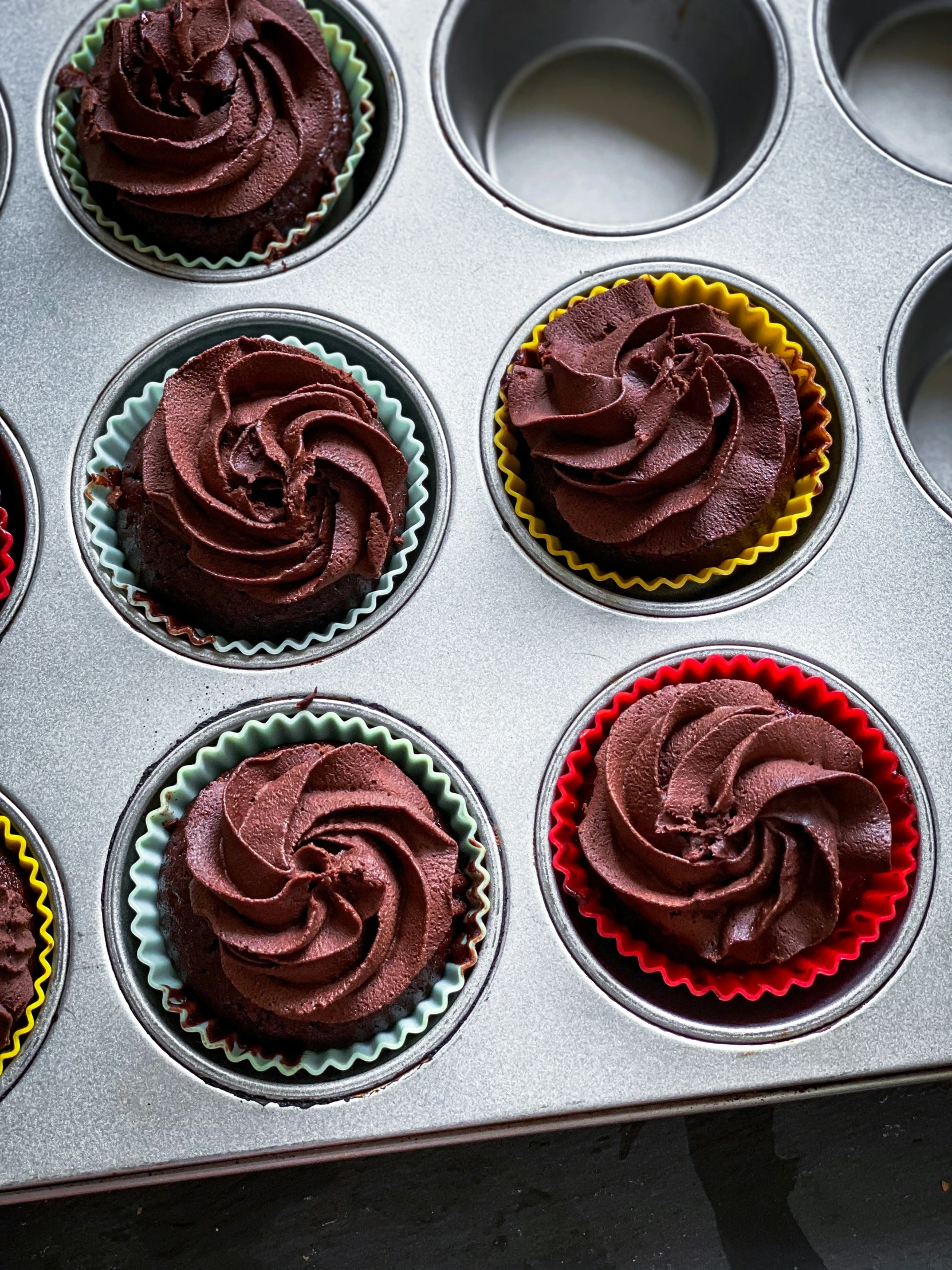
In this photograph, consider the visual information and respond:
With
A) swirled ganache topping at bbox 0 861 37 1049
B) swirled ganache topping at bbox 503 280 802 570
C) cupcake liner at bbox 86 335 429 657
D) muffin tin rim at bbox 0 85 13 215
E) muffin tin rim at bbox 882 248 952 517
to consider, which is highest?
muffin tin rim at bbox 882 248 952 517

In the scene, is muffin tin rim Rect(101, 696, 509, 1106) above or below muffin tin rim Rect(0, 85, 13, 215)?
below

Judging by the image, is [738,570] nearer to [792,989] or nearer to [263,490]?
[792,989]

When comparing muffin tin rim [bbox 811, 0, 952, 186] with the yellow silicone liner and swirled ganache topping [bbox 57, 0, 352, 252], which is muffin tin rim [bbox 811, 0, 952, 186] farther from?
the yellow silicone liner

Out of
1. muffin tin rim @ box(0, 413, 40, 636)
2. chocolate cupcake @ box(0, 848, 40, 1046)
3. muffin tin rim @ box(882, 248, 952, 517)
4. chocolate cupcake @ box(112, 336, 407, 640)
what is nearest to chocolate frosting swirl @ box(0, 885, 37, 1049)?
chocolate cupcake @ box(0, 848, 40, 1046)

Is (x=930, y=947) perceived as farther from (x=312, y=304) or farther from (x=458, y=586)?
(x=312, y=304)

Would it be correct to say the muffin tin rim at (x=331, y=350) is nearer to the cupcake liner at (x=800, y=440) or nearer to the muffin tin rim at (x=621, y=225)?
the cupcake liner at (x=800, y=440)

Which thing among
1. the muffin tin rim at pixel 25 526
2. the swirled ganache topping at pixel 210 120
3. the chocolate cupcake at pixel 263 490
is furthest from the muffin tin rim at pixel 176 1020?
the swirled ganache topping at pixel 210 120

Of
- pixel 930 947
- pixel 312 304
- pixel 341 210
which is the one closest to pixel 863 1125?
pixel 930 947
